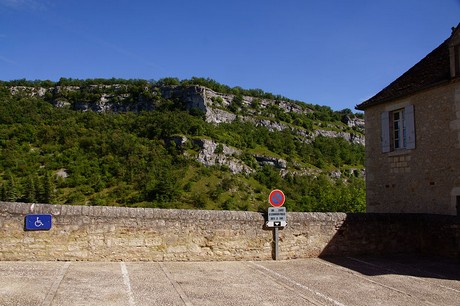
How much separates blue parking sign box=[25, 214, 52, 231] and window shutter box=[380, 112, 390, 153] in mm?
9431

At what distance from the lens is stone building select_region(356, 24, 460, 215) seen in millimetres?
10297

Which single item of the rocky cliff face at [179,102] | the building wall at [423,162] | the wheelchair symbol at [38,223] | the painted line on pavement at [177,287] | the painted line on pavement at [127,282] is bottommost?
the painted line on pavement at [177,287]

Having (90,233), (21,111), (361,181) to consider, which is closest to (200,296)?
(90,233)

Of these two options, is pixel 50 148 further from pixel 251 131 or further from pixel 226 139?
pixel 251 131

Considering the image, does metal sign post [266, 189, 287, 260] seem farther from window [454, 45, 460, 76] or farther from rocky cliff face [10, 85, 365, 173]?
rocky cliff face [10, 85, 365, 173]

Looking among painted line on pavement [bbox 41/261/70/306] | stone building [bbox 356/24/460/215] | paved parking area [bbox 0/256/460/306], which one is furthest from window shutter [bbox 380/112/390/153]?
painted line on pavement [bbox 41/261/70/306]

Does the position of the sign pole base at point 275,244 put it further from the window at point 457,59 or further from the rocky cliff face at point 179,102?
the rocky cliff face at point 179,102

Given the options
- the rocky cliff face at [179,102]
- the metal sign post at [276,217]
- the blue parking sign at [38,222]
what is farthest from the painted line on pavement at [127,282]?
the rocky cliff face at [179,102]

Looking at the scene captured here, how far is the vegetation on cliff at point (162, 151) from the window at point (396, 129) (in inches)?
745

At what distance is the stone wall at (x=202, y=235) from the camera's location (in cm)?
711

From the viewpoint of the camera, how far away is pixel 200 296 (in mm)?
5488

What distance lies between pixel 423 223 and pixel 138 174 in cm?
4806

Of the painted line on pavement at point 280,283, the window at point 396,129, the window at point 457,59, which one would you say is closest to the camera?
the painted line on pavement at point 280,283

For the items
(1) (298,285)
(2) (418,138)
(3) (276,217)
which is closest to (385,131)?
(2) (418,138)
